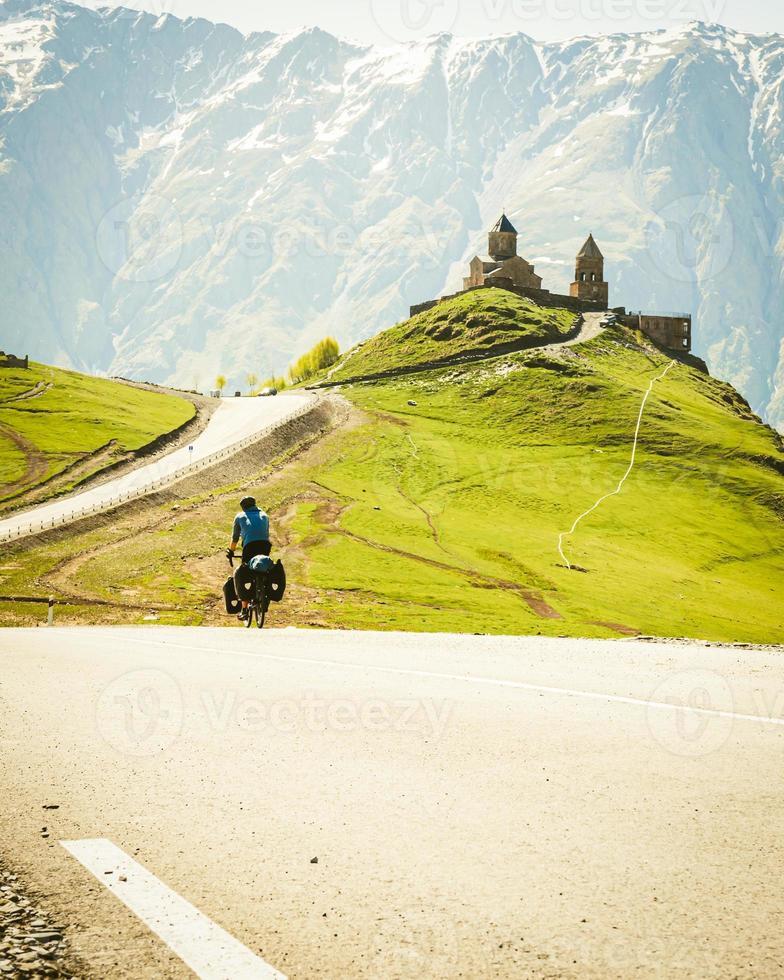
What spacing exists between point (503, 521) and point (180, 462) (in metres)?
30.9

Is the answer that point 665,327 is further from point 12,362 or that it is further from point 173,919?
point 173,919

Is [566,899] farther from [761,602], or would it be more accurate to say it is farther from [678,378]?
[678,378]

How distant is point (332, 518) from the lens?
7650cm

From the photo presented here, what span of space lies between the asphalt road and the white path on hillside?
5911cm

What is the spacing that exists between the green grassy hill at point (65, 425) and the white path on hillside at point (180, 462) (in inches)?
146

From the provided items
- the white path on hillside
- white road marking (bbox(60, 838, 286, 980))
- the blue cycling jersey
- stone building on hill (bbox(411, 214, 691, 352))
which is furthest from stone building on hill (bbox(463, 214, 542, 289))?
white road marking (bbox(60, 838, 286, 980))

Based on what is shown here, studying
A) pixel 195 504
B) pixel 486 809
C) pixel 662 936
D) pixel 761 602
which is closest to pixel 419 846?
pixel 486 809

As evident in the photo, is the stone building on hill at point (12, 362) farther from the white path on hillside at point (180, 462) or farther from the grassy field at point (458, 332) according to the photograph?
the grassy field at point (458, 332)

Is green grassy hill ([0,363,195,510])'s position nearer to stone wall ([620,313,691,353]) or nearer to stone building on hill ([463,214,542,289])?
stone building on hill ([463,214,542,289])

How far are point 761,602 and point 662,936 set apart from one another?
7445 centimetres

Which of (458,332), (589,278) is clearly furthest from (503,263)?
(458,332)

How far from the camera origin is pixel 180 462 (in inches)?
3529

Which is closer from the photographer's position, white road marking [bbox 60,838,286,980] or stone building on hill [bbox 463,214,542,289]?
white road marking [bbox 60,838,286,980]

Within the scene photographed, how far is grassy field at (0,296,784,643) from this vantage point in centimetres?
5872
